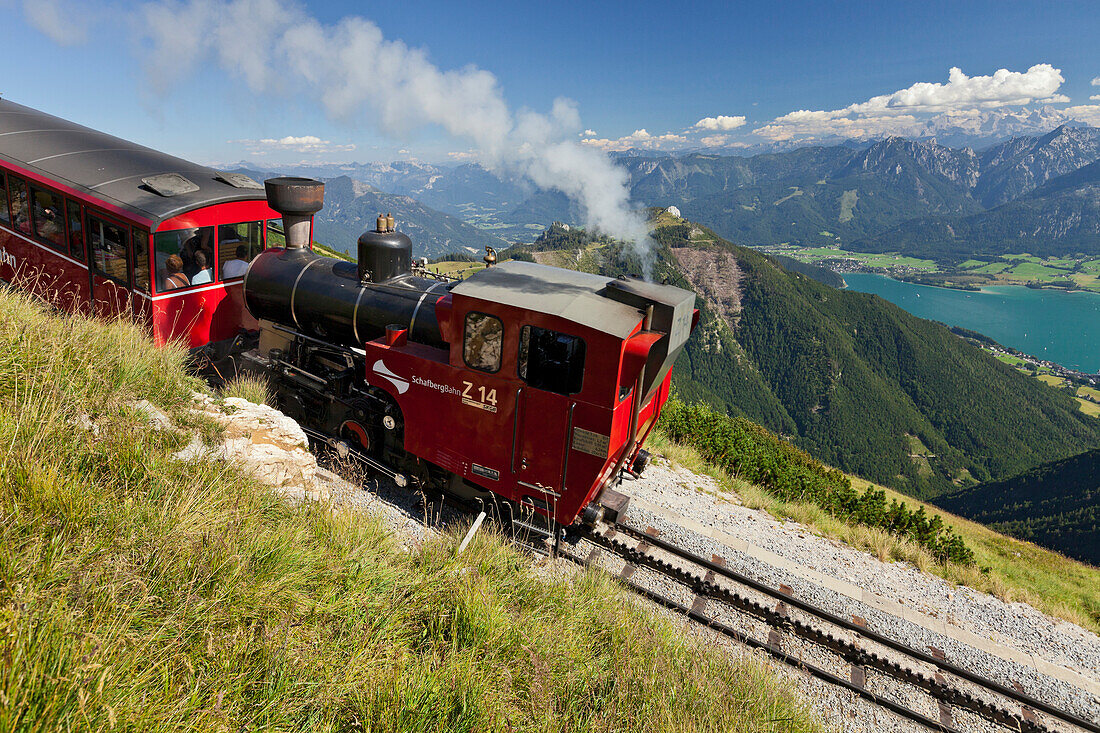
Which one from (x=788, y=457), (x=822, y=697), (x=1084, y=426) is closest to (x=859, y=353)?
(x=1084, y=426)

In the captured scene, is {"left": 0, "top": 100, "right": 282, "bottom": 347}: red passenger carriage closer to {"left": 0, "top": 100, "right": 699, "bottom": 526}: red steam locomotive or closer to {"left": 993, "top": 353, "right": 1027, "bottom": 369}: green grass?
{"left": 0, "top": 100, "right": 699, "bottom": 526}: red steam locomotive

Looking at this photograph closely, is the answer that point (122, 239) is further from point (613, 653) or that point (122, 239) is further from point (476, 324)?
point (613, 653)

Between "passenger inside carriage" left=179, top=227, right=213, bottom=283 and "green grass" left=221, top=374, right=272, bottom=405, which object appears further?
"passenger inside carriage" left=179, top=227, right=213, bottom=283

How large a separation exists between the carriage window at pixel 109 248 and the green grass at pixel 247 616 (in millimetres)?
4034

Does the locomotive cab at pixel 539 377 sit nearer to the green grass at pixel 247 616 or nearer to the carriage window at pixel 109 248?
the green grass at pixel 247 616

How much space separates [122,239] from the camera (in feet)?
29.6

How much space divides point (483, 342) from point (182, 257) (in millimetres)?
6163

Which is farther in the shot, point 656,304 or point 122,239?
point 122,239

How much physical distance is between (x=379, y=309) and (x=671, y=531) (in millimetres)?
5854

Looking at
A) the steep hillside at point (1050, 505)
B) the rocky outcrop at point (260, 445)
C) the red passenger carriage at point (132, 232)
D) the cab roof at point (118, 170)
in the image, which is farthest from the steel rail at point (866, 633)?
the steep hillside at point (1050, 505)

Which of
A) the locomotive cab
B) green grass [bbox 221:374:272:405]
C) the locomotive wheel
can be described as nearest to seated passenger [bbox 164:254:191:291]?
green grass [bbox 221:374:272:405]

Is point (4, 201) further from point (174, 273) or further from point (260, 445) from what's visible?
point (260, 445)

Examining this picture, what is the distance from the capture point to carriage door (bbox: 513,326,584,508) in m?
6.62

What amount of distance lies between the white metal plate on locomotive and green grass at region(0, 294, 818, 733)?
161 centimetres
